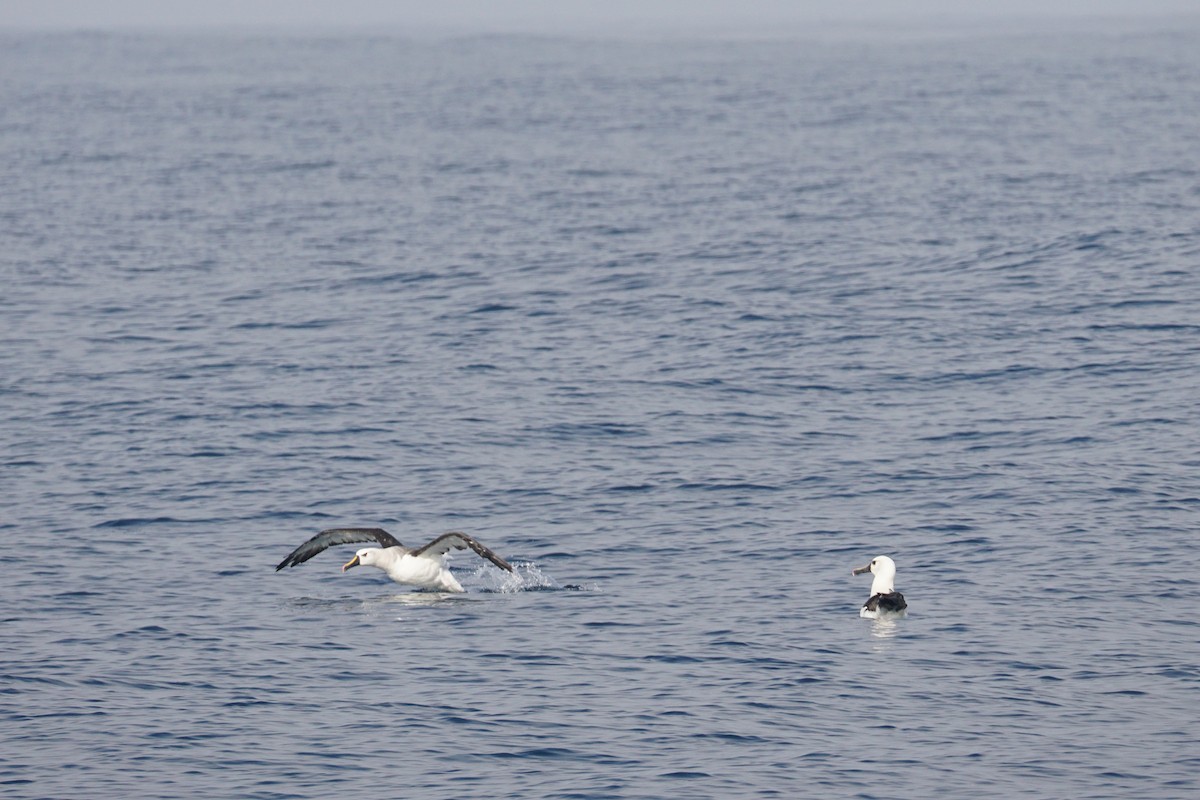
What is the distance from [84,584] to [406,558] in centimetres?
539

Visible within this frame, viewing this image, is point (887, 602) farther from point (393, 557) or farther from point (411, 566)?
point (393, 557)

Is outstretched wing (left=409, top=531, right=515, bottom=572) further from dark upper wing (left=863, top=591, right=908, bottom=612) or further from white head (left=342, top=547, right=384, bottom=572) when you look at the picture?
dark upper wing (left=863, top=591, right=908, bottom=612)

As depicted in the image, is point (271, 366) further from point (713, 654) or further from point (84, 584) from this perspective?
point (713, 654)

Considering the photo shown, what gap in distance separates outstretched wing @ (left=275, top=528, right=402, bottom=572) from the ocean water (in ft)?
1.99

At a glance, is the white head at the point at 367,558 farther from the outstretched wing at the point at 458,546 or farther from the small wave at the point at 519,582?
the small wave at the point at 519,582

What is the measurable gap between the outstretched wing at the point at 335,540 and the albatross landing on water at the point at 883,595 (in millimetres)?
7666

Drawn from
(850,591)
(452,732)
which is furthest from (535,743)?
(850,591)

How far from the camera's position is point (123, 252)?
55.2 meters

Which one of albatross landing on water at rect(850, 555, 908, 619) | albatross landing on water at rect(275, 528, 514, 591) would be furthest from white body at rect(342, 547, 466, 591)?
albatross landing on water at rect(850, 555, 908, 619)

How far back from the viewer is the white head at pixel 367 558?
2769cm

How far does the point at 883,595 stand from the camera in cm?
2520

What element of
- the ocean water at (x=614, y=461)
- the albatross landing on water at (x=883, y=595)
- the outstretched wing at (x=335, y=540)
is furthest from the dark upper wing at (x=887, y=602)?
the outstretched wing at (x=335, y=540)

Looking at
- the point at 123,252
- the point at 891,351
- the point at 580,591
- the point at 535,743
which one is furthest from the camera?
the point at 123,252

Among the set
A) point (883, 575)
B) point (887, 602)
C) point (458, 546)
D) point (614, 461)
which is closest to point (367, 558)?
point (458, 546)
